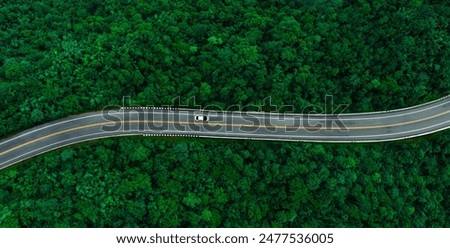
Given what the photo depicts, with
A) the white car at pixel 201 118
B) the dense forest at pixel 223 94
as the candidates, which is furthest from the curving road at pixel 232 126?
the dense forest at pixel 223 94

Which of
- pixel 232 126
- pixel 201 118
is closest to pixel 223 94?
Result: pixel 201 118

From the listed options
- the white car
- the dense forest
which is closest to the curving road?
the white car

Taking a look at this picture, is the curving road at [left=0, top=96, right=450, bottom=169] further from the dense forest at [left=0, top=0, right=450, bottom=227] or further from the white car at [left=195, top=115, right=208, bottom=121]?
the dense forest at [left=0, top=0, right=450, bottom=227]

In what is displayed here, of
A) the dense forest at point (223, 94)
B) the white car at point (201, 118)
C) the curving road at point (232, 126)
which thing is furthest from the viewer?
the white car at point (201, 118)

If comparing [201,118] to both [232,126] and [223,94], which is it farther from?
[223,94]

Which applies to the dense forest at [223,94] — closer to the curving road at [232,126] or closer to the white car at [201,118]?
the curving road at [232,126]

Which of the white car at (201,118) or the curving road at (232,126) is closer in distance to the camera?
the curving road at (232,126)
